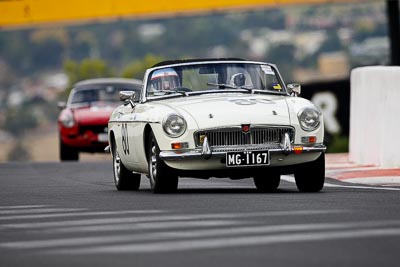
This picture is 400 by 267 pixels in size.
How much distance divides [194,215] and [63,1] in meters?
34.1

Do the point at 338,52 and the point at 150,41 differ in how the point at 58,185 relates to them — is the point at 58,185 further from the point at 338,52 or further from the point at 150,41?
the point at 150,41

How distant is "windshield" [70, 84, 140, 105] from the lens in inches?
1093

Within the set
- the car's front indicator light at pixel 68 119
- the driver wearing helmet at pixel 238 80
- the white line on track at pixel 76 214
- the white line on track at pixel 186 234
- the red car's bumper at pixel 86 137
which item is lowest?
the red car's bumper at pixel 86 137

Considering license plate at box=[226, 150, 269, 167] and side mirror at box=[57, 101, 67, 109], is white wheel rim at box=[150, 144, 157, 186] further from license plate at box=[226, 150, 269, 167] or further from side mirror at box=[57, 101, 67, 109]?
side mirror at box=[57, 101, 67, 109]

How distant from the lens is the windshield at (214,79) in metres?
15.6

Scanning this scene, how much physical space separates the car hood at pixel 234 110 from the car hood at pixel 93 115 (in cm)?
1199

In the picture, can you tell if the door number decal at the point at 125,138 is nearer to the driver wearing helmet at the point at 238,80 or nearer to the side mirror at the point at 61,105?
the driver wearing helmet at the point at 238,80

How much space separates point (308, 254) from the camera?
8594 mm

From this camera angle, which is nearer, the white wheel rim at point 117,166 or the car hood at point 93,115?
the white wheel rim at point 117,166

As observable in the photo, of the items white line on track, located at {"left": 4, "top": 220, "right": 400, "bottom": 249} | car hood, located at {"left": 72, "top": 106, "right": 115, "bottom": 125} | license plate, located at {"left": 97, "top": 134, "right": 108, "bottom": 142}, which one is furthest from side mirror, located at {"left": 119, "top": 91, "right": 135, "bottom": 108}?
license plate, located at {"left": 97, "top": 134, "right": 108, "bottom": 142}

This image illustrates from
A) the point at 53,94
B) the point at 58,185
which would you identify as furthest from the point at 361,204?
the point at 53,94

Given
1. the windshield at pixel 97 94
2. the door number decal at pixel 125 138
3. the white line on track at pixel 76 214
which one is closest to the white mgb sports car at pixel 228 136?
the door number decal at pixel 125 138

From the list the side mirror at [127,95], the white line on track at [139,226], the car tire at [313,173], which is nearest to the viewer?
the white line on track at [139,226]

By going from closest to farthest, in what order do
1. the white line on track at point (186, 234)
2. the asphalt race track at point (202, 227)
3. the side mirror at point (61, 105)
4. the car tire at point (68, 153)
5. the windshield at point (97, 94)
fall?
1. the asphalt race track at point (202, 227)
2. the white line on track at point (186, 234)
3. the windshield at point (97, 94)
4. the side mirror at point (61, 105)
5. the car tire at point (68, 153)
